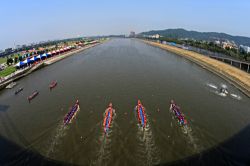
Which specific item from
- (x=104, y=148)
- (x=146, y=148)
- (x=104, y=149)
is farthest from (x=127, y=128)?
(x=104, y=149)

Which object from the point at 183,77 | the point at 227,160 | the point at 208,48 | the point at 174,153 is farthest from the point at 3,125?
the point at 208,48

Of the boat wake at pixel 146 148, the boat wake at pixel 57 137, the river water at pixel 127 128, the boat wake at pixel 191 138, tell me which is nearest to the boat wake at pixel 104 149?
the river water at pixel 127 128

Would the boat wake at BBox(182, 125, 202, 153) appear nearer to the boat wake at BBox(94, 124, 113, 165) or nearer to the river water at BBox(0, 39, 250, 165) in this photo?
the river water at BBox(0, 39, 250, 165)

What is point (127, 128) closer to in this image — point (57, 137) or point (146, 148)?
point (146, 148)

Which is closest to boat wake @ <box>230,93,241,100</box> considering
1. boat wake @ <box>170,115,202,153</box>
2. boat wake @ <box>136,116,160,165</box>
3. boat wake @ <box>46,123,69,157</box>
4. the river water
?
the river water

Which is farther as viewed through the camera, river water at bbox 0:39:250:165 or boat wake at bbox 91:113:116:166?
river water at bbox 0:39:250:165

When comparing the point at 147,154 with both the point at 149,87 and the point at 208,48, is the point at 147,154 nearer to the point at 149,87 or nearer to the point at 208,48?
the point at 149,87
